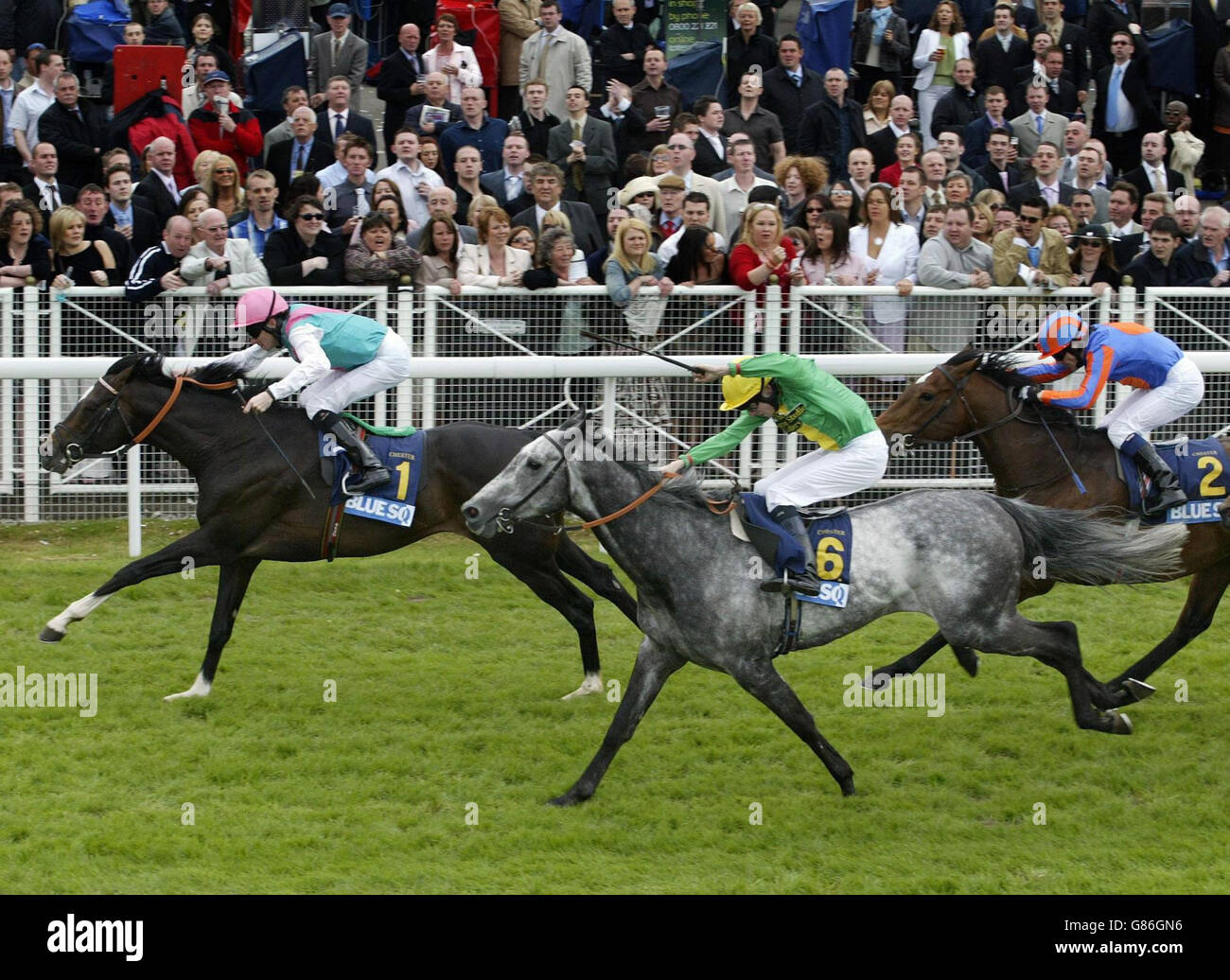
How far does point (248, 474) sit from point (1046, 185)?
6.98 meters

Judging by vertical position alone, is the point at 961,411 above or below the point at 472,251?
below

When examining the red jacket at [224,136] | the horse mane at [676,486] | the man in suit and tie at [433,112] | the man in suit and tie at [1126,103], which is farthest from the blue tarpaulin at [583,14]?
the horse mane at [676,486]

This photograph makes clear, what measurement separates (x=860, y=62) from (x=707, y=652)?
8.78 metres

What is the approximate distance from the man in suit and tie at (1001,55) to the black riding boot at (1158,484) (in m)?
6.77

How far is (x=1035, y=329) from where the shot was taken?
10.3 meters

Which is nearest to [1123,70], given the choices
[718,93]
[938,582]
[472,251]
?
[718,93]

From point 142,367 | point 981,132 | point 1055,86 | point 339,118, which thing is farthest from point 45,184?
point 1055,86

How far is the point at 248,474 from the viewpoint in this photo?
7.90 m

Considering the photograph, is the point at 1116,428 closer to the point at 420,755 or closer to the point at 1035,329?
the point at 1035,329

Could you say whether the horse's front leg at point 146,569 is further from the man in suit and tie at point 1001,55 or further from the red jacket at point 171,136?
the man in suit and tie at point 1001,55

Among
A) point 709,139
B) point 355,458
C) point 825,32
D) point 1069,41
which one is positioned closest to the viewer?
point 355,458

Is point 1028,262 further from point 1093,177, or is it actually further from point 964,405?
point 964,405

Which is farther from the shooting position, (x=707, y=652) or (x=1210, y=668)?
(x=1210, y=668)

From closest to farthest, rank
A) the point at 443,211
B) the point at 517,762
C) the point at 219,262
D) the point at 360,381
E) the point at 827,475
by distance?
the point at 827,475, the point at 517,762, the point at 360,381, the point at 219,262, the point at 443,211
